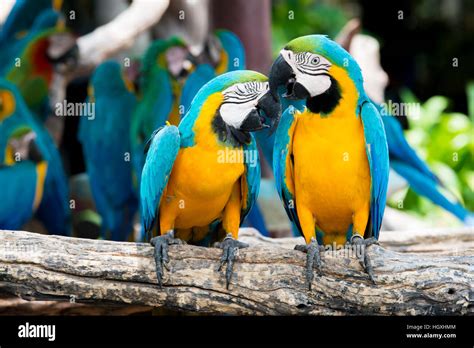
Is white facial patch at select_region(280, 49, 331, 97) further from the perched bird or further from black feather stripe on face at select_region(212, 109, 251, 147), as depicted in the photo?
the perched bird

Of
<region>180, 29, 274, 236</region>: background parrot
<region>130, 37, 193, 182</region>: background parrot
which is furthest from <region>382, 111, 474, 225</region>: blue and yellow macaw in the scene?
<region>130, 37, 193, 182</region>: background parrot

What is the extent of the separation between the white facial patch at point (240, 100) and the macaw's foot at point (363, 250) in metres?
0.47

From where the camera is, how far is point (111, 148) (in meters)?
3.27

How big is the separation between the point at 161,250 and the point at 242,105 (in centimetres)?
48

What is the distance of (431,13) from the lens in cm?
466

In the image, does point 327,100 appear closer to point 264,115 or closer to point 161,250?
point 264,115

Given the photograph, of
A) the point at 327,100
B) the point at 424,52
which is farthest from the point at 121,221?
the point at 424,52

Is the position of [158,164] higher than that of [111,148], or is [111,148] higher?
[111,148]

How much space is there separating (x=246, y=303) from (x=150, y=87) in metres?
1.46

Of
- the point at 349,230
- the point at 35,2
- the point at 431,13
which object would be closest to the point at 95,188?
the point at 35,2

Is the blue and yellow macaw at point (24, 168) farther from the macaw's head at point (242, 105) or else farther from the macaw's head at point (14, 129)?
the macaw's head at point (242, 105)

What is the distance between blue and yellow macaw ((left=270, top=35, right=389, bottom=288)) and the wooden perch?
0.20 ft

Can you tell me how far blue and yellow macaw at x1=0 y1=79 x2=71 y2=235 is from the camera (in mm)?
3055
